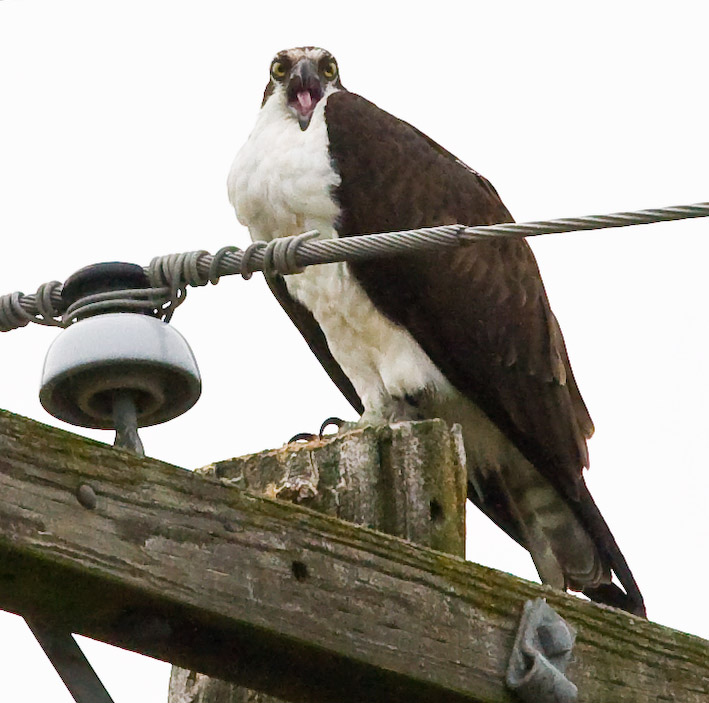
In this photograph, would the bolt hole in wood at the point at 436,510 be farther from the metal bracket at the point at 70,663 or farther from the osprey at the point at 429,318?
the osprey at the point at 429,318

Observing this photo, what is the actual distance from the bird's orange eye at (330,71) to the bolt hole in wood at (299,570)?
416 centimetres

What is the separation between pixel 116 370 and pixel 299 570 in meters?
0.39

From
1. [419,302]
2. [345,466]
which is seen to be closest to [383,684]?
[345,466]

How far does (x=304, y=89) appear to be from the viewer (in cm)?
567

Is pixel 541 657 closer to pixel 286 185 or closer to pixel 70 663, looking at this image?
pixel 70 663

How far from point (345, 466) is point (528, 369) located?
8.69 ft

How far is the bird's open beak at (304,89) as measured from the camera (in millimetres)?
5559

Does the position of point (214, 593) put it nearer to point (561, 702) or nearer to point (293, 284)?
point (561, 702)

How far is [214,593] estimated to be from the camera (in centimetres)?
186

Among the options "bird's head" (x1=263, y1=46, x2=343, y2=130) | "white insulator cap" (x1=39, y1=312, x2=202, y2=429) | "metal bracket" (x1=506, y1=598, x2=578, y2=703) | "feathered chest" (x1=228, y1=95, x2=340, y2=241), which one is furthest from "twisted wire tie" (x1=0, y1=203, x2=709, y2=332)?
"bird's head" (x1=263, y1=46, x2=343, y2=130)

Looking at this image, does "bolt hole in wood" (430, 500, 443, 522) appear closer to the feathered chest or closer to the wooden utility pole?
the wooden utility pole

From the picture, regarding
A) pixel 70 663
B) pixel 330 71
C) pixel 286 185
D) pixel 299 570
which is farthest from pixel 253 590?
pixel 330 71

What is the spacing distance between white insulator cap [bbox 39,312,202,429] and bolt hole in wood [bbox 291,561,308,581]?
307 millimetres

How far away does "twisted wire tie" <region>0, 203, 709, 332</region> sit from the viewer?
7.88 feet
